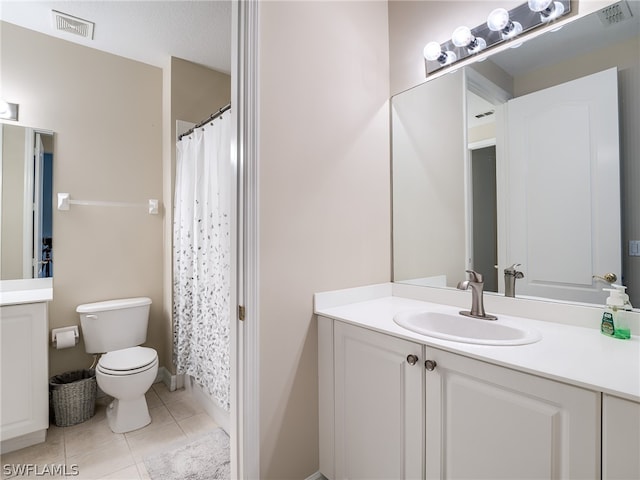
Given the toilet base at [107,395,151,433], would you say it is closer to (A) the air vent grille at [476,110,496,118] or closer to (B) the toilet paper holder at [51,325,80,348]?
(B) the toilet paper holder at [51,325,80,348]

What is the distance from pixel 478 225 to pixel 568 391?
820 mm

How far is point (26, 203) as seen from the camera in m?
2.02

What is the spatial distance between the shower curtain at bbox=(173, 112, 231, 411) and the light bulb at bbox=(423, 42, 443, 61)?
1.11 m

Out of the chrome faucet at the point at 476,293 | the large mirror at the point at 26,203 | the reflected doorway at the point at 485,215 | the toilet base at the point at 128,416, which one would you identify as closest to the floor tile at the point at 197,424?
the toilet base at the point at 128,416

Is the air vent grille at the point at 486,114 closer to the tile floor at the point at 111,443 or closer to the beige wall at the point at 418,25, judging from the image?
the beige wall at the point at 418,25

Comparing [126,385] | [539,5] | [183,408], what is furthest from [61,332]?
[539,5]

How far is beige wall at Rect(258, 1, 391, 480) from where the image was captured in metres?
1.25

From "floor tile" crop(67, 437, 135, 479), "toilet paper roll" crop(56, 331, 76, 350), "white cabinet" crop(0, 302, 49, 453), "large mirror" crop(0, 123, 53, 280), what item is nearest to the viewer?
"floor tile" crop(67, 437, 135, 479)

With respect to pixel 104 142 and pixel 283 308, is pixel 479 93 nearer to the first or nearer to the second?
pixel 283 308

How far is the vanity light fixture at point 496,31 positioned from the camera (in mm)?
1205

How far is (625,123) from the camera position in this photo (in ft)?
3.45

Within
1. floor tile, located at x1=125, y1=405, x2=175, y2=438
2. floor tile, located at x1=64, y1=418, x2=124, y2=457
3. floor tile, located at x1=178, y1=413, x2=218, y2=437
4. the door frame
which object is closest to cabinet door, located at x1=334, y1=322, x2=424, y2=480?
the door frame

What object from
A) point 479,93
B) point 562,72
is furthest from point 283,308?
point 562,72

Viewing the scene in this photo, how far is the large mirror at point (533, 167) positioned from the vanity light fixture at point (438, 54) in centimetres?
7
